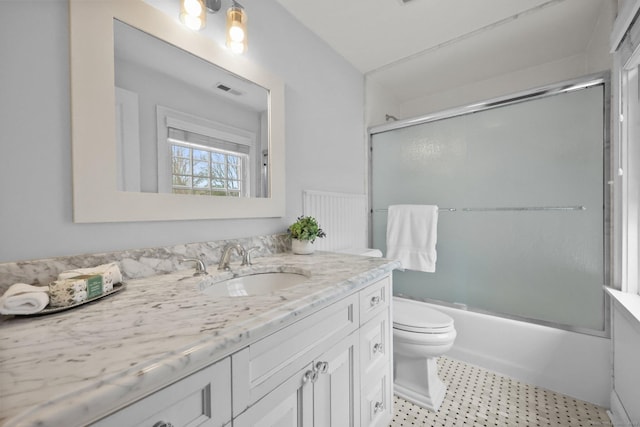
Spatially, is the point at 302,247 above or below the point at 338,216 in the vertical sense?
below

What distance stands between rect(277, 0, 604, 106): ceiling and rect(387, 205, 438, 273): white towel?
3.85ft

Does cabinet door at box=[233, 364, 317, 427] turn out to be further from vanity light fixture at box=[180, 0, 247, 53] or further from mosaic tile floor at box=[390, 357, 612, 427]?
vanity light fixture at box=[180, 0, 247, 53]

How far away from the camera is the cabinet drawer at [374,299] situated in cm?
103

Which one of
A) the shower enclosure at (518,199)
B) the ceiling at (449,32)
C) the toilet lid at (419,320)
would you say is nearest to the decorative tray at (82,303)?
the toilet lid at (419,320)

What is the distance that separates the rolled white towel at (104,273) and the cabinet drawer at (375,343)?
2.78 ft

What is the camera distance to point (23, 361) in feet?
1.41

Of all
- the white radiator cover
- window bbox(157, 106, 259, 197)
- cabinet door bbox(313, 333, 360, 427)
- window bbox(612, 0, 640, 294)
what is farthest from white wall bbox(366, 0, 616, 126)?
cabinet door bbox(313, 333, 360, 427)

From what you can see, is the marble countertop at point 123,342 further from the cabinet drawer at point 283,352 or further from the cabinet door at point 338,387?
the cabinet door at point 338,387

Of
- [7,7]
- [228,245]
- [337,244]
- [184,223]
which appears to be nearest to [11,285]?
[184,223]

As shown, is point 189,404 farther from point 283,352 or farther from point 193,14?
point 193,14

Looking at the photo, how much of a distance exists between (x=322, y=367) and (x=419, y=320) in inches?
37.0

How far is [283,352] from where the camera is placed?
68cm

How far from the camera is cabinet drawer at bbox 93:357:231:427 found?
1.35 ft

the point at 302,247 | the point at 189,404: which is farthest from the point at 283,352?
the point at 302,247
